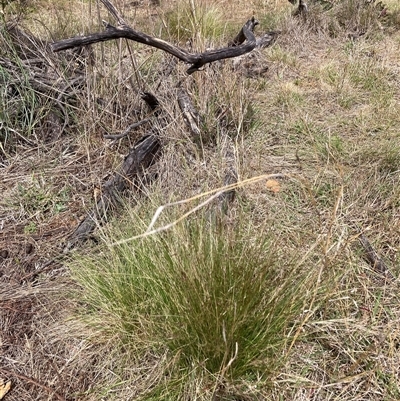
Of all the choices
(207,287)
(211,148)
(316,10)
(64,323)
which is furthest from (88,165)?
(316,10)

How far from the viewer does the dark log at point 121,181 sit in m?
1.91

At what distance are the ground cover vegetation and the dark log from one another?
43 millimetres

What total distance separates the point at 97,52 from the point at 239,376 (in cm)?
220

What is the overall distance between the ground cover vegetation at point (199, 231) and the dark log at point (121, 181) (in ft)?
0.14

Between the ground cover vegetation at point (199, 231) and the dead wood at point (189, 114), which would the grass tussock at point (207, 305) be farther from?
the dead wood at point (189, 114)

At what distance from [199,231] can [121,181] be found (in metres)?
0.90

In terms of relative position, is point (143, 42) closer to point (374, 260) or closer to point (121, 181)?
point (121, 181)

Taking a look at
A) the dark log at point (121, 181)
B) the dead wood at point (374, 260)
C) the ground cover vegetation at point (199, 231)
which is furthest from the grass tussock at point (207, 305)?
the dark log at point (121, 181)

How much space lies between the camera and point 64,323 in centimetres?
150

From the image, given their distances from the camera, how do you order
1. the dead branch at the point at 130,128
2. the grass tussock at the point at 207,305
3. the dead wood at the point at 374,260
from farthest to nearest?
the dead branch at the point at 130,128 → the dead wood at the point at 374,260 → the grass tussock at the point at 207,305

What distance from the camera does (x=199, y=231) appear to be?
4.46 ft

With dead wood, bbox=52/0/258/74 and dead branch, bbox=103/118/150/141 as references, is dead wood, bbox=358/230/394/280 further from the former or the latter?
dead branch, bbox=103/118/150/141

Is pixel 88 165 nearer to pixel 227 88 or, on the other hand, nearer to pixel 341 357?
pixel 227 88

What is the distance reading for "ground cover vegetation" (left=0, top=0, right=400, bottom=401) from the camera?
1259mm
